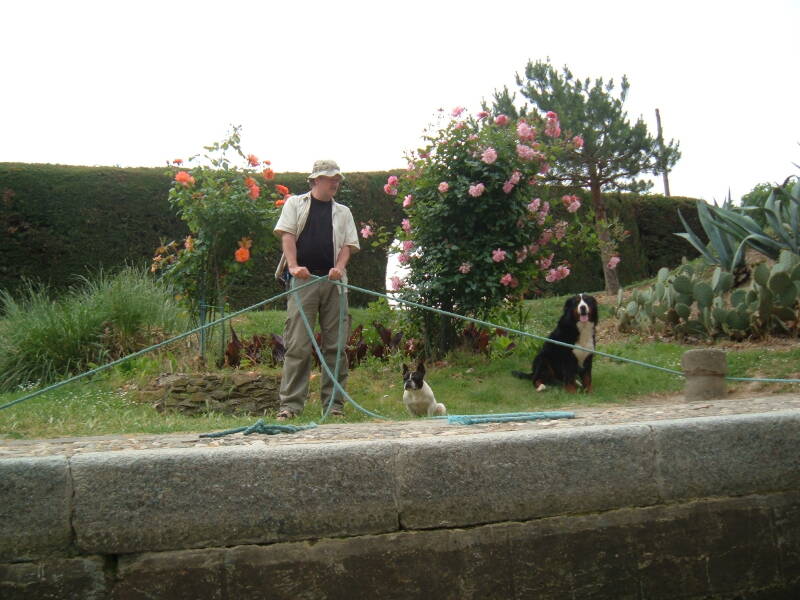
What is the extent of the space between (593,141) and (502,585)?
14043mm

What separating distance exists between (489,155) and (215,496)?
5756 millimetres

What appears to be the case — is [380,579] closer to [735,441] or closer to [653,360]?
[735,441]

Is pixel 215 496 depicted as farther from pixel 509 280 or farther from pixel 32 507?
pixel 509 280

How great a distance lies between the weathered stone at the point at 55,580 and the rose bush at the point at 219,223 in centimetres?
509

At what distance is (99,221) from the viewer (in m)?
11.8

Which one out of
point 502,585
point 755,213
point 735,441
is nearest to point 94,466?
point 502,585

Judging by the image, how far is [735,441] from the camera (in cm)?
323

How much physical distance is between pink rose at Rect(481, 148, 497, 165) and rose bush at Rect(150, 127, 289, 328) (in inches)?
87.5

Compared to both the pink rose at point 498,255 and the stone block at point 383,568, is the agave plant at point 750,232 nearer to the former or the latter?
the pink rose at point 498,255

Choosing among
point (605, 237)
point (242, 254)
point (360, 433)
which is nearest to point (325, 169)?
point (242, 254)

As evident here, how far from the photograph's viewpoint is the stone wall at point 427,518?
276 cm

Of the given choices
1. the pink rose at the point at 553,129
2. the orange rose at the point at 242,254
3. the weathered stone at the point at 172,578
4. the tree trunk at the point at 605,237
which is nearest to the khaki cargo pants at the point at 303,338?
the orange rose at the point at 242,254

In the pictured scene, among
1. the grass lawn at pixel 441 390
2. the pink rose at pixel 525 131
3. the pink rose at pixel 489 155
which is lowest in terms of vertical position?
the grass lawn at pixel 441 390

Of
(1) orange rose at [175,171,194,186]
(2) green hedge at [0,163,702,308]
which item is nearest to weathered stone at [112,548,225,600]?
(1) orange rose at [175,171,194,186]
